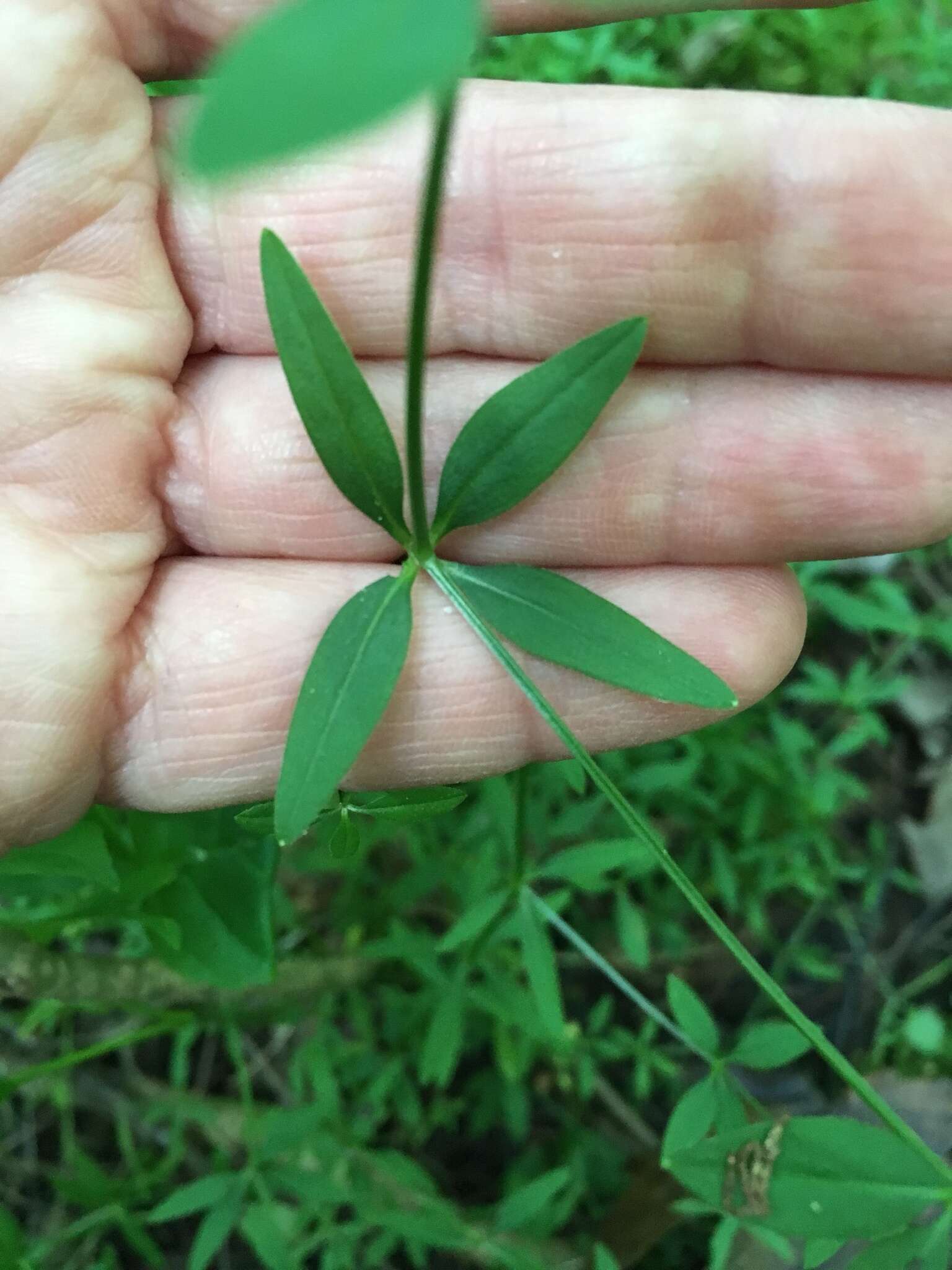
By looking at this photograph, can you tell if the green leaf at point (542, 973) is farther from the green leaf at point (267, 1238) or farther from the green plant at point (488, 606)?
the green leaf at point (267, 1238)

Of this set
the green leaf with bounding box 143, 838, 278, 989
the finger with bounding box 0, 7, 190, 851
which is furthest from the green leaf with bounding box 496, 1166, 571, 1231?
the finger with bounding box 0, 7, 190, 851

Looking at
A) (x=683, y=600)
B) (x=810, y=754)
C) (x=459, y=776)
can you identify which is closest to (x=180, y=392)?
(x=459, y=776)

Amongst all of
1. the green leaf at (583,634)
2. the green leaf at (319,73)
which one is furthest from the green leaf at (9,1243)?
the green leaf at (319,73)

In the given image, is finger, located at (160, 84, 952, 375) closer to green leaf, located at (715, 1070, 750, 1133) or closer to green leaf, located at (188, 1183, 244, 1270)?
green leaf, located at (715, 1070, 750, 1133)

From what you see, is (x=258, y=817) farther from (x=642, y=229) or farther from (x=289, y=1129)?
(x=642, y=229)

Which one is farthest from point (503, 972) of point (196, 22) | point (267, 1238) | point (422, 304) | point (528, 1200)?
point (196, 22)
